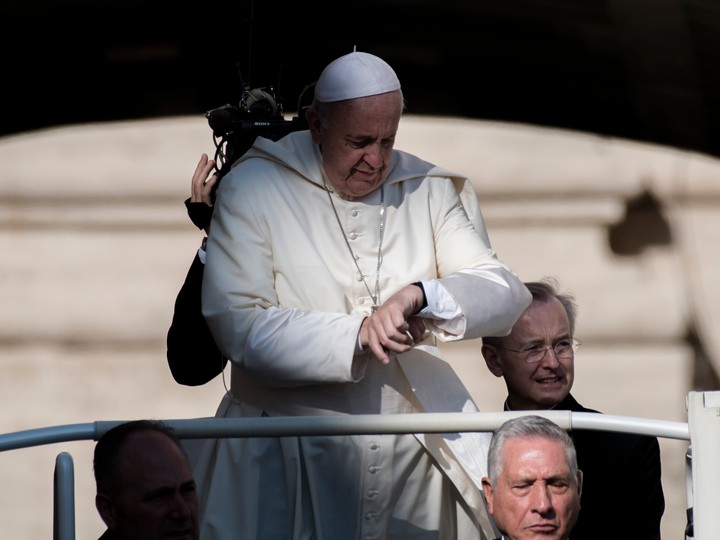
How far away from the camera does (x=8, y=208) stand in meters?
6.76

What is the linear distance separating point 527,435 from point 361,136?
2.38 ft

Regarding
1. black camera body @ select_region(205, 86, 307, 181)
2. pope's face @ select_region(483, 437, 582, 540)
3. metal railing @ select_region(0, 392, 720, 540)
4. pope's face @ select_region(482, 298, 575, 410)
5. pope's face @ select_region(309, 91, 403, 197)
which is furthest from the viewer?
black camera body @ select_region(205, 86, 307, 181)

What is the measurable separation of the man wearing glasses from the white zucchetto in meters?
0.63

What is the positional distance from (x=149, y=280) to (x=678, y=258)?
77.7 inches

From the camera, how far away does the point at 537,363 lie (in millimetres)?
3973

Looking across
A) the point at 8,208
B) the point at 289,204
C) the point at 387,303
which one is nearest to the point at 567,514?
the point at 387,303

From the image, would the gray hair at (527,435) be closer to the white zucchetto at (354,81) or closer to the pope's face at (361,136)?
the pope's face at (361,136)

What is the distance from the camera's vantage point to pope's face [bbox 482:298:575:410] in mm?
3973

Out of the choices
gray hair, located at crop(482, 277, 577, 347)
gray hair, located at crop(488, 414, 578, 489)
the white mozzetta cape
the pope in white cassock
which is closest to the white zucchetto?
the pope in white cassock

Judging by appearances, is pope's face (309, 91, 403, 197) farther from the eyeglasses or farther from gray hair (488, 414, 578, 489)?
gray hair (488, 414, 578, 489)

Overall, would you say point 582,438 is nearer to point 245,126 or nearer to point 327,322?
point 327,322

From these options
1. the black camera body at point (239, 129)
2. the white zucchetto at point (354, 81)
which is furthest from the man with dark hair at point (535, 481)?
the black camera body at point (239, 129)

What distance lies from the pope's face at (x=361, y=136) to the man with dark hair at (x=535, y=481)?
651 millimetres

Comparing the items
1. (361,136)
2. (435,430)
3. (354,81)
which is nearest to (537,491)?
(435,430)
